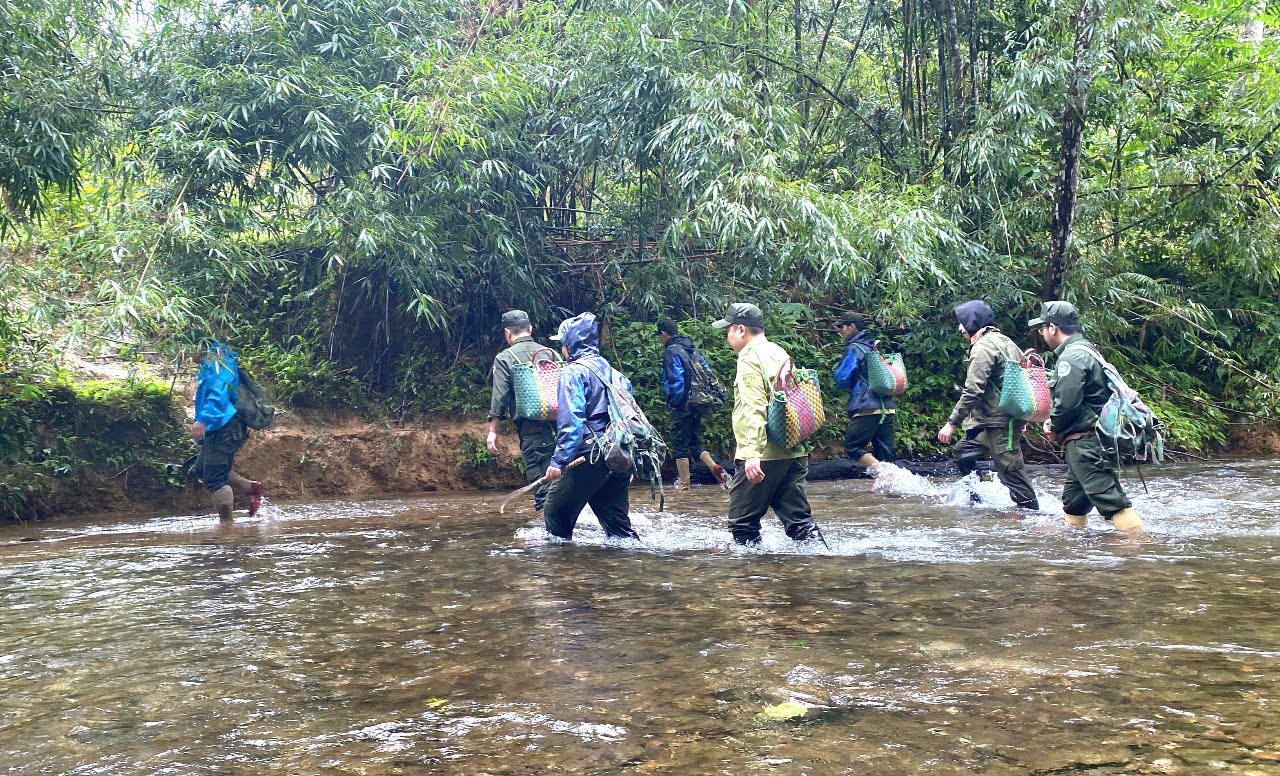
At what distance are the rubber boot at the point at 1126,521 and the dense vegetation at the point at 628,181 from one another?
461 cm

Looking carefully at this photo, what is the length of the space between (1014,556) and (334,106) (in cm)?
899

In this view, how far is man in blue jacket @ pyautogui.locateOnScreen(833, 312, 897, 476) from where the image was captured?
12.4 meters

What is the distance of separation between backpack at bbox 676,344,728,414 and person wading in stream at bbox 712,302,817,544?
4661 millimetres

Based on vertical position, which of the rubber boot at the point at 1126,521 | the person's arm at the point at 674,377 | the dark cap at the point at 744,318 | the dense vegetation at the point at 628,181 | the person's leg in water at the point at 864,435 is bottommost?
the rubber boot at the point at 1126,521

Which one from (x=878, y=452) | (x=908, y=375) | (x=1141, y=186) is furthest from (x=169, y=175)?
(x=1141, y=186)

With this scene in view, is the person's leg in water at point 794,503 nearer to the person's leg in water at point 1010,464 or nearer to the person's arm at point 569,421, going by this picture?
the person's arm at point 569,421

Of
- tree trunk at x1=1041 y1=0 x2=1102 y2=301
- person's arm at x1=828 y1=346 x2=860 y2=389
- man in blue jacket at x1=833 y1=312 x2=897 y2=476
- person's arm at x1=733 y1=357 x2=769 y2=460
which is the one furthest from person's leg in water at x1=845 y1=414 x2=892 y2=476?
person's arm at x1=733 y1=357 x2=769 y2=460

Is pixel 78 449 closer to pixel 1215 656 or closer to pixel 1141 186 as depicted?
pixel 1215 656

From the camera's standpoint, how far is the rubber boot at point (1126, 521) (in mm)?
7930

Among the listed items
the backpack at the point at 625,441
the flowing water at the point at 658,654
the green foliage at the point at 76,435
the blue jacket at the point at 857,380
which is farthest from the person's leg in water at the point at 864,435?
the green foliage at the point at 76,435

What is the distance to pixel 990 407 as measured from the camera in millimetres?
9883

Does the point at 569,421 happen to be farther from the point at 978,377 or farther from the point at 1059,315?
the point at 978,377

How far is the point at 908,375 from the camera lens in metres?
15.9

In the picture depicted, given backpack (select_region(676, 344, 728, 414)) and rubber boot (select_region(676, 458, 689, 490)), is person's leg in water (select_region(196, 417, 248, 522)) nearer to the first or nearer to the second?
backpack (select_region(676, 344, 728, 414))
